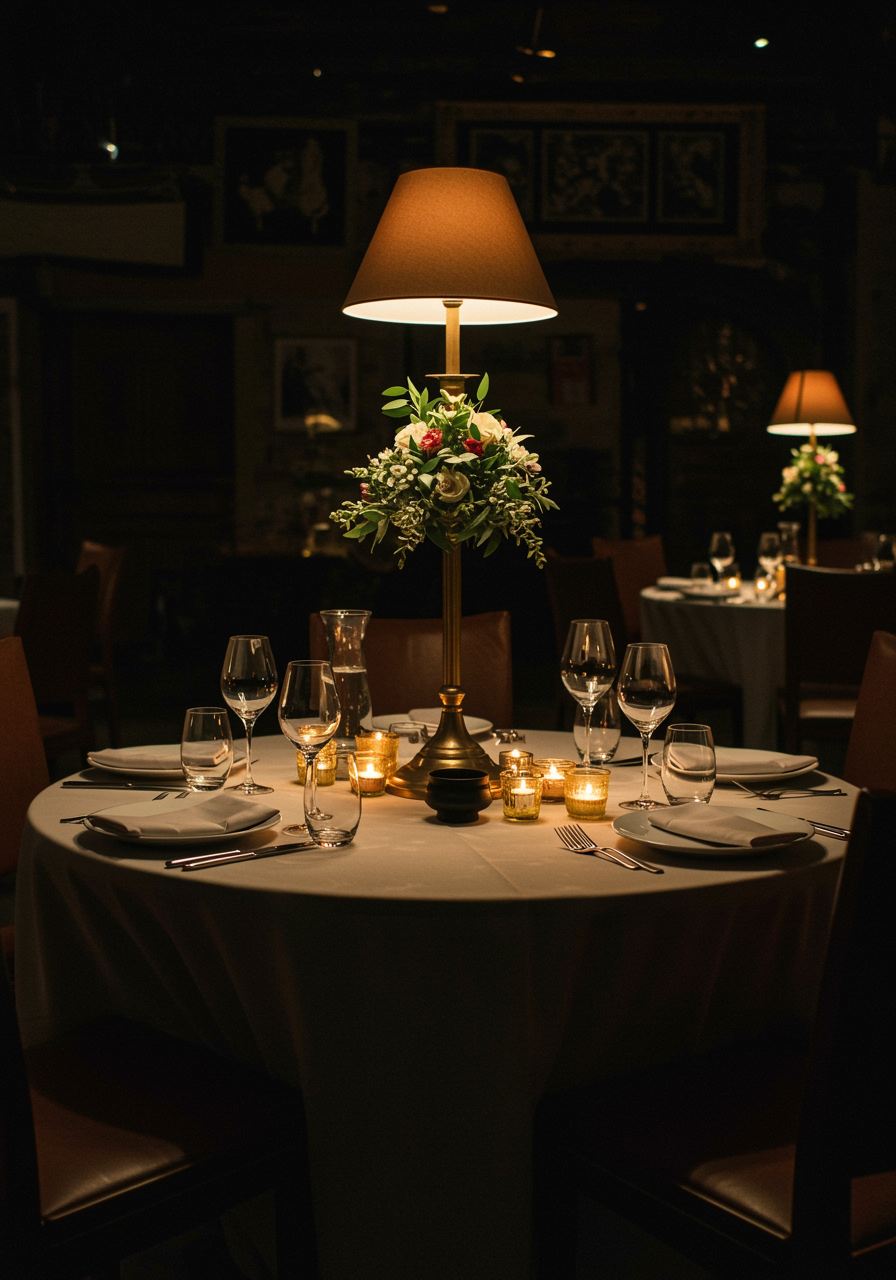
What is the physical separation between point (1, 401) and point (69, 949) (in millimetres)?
7135

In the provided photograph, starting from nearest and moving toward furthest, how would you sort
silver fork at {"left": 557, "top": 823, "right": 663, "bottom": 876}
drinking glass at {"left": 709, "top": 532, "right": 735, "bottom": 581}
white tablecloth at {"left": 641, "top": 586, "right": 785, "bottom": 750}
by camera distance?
silver fork at {"left": 557, "top": 823, "right": 663, "bottom": 876}
white tablecloth at {"left": 641, "top": 586, "right": 785, "bottom": 750}
drinking glass at {"left": 709, "top": 532, "right": 735, "bottom": 581}

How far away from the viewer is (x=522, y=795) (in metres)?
1.59

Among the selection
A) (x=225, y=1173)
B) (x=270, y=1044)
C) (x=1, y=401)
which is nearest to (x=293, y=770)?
(x=270, y=1044)

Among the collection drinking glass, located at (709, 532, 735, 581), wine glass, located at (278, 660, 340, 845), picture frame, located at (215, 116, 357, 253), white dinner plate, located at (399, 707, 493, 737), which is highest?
picture frame, located at (215, 116, 357, 253)

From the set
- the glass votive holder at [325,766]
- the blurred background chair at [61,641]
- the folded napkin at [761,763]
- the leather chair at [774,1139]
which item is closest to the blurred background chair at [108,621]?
the blurred background chair at [61,641]

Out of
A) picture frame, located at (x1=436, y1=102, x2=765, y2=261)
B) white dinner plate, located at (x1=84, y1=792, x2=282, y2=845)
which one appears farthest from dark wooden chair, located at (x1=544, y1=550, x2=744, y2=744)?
picture frame, located at (x1=436, y1=102, x2=765, y2=261)

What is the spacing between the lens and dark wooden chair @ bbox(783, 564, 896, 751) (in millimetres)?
3672

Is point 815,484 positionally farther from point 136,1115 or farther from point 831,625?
point 136,1115

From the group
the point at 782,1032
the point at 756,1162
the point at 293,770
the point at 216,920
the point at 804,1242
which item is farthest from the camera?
the point at 293,770

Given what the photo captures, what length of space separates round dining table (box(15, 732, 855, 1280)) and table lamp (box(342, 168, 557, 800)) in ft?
1.17

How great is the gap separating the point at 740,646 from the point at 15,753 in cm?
292

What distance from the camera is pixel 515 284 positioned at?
1.81m

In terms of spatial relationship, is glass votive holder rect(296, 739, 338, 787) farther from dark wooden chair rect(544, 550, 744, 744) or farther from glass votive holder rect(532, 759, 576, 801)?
dark wooden chair rect(544, 550, 744, 744)

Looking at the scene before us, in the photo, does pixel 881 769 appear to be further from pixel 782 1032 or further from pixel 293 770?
pixel 293 770
